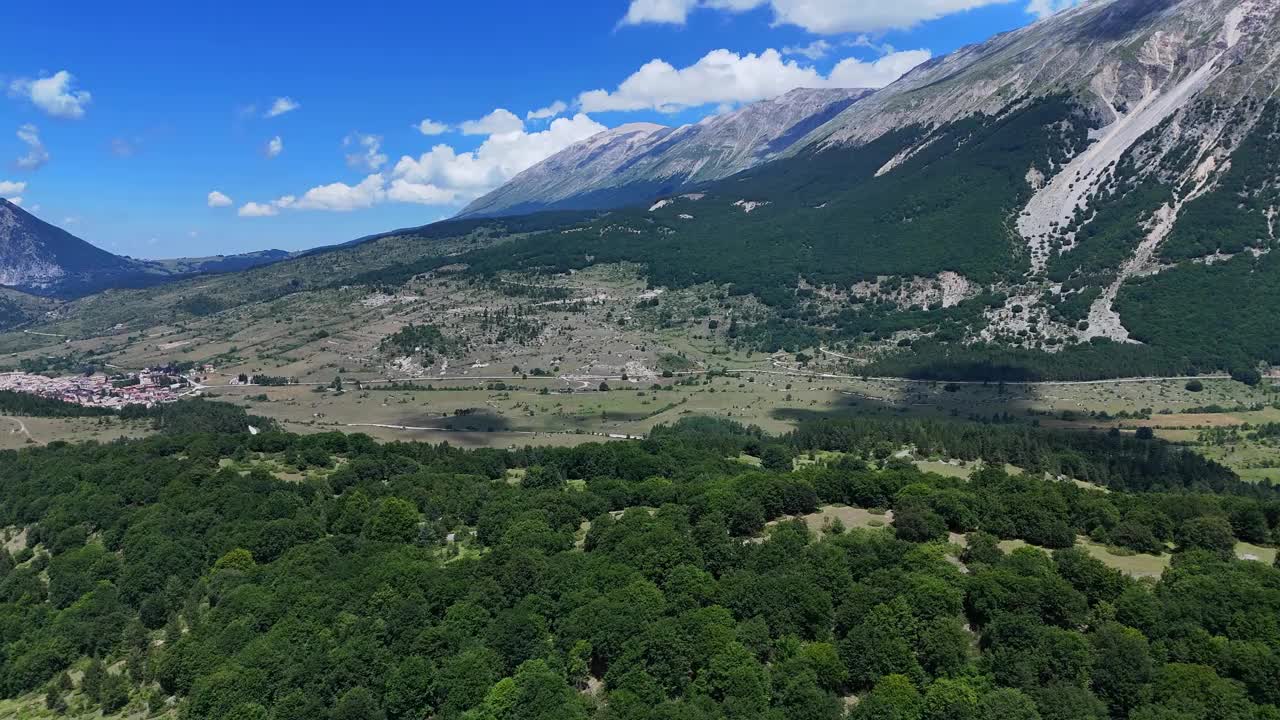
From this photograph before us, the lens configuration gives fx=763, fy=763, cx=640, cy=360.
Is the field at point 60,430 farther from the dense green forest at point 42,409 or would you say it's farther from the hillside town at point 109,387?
the hillside town at point 109,387

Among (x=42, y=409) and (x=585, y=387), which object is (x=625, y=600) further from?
(x=42, y=409)

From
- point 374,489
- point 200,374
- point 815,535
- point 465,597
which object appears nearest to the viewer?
point 465,597

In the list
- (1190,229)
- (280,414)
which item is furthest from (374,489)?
(1190,229)

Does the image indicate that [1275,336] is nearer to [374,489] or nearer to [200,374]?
[374,489]

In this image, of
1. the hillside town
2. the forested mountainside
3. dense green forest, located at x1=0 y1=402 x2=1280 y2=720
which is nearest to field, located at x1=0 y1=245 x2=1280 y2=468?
the hillside town

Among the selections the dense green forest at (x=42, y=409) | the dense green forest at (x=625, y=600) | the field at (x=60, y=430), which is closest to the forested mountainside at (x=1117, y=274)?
the dense green forest at (x=625, y=600)

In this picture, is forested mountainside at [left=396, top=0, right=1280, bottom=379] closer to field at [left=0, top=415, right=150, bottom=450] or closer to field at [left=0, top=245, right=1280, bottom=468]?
field at [left=0, top=245, right=1280, bottom=468]
